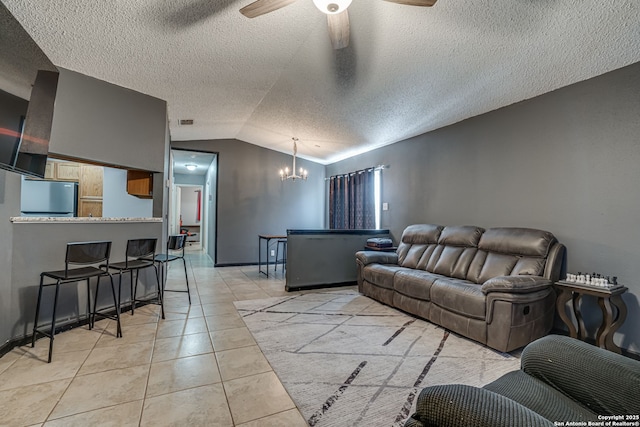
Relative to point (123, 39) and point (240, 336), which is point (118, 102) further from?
point (240, 336)

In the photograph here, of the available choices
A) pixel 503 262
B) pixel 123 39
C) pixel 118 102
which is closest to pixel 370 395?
pixel 503 262

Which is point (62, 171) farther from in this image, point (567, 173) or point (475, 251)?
point (567, 173)

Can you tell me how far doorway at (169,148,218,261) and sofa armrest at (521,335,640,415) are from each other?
15.8 ft

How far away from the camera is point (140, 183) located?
13.0 ft

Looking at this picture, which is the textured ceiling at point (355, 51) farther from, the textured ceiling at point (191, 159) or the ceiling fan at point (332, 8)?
the textured ceiling at point (191, 159)

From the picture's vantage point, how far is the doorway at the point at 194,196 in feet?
22.9

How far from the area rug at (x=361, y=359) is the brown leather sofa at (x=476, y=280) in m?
0.18

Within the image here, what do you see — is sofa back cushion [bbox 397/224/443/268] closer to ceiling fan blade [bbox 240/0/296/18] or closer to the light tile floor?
the light tile floor

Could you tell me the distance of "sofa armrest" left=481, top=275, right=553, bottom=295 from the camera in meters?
2.35

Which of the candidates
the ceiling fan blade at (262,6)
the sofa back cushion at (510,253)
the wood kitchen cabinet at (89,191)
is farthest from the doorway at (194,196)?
the sofa back cushion at (510,253)

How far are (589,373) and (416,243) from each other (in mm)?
3166

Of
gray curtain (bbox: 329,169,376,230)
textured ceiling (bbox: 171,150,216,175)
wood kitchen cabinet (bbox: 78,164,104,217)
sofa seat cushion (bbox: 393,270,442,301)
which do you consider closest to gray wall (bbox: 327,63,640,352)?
sofa seat cushion (bbox: 393,270,442,301)

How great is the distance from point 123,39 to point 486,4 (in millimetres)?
2984

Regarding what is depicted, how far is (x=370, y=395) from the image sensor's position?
1.79 meters
